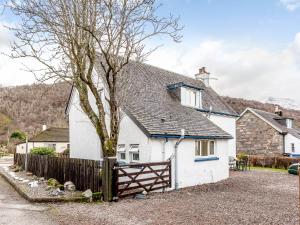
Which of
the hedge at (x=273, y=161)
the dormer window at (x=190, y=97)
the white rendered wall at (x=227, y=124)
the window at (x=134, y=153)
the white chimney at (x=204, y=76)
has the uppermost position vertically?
the white chimney at (x=204, y=76)

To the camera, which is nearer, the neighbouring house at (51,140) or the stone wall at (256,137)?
the stone wall at (256,137)

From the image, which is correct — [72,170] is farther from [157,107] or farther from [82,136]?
[157,107]

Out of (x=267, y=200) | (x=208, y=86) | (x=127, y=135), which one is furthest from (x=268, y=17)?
(x=208, y=86)

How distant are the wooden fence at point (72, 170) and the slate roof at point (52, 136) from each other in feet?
101

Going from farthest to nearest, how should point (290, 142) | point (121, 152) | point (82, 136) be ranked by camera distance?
point (290, 142)
point (82, 136)
point (121, 152)

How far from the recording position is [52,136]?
51.5 m

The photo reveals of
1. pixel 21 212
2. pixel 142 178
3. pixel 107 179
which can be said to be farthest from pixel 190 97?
pixel 21 212

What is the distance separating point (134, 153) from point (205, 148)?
16.8 ft

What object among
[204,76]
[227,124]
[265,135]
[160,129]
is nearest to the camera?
[160,129]

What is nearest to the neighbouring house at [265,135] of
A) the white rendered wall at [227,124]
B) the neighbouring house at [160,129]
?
the white rendered wall at [227,124]

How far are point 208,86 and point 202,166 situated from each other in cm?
1456

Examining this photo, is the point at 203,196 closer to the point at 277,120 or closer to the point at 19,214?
the point at 19,214

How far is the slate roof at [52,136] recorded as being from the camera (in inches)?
1960

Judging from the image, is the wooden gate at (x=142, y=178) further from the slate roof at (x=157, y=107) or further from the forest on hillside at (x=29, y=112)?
the forest on hillside at (x=29, y=112)
